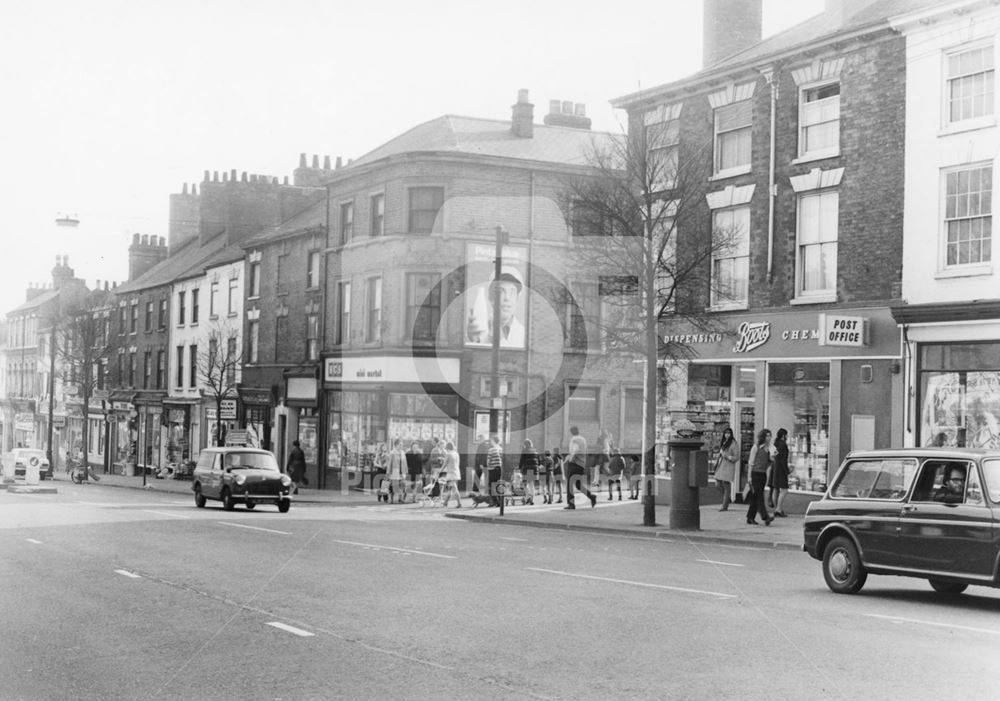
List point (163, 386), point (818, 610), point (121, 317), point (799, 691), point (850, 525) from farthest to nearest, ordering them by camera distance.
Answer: point (121, 317), point (163, 386), point (850, 525), point (818, 610), point (799, 691)

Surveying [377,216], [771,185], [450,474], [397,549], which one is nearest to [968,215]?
[771,185]

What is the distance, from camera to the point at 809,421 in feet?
86.3

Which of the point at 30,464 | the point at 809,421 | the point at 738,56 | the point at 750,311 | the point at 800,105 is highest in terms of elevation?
the point at 738,56

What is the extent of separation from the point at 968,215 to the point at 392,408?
2281cm

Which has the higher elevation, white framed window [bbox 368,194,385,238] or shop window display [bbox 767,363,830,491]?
white framed window [bbox 368,194,385,238]

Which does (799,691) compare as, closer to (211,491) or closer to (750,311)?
(750,311)

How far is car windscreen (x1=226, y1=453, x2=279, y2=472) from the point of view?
2980cm

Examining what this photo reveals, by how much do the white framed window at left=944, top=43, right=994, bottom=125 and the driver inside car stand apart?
42.1ft

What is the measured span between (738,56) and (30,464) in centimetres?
3114

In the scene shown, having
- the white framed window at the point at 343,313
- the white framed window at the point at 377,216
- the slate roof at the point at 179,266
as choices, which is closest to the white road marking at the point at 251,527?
the white framed window at the point at 377,216

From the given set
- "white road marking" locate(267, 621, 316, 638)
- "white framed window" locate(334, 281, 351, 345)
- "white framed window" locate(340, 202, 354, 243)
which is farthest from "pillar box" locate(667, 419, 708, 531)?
"white framed window" locate(340, 202, 354, 243)

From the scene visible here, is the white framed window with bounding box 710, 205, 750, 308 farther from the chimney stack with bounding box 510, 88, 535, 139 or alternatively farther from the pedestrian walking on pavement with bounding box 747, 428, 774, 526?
the chimney stack with bounding box 510, 88, 535, 139

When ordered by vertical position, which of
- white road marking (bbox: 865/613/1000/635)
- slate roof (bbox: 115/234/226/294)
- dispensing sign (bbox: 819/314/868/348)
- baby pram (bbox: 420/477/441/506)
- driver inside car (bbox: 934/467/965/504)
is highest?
slate roof (bbox: 115/234/226/294)

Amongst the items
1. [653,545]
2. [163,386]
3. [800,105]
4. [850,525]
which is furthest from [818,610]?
[163,386]
